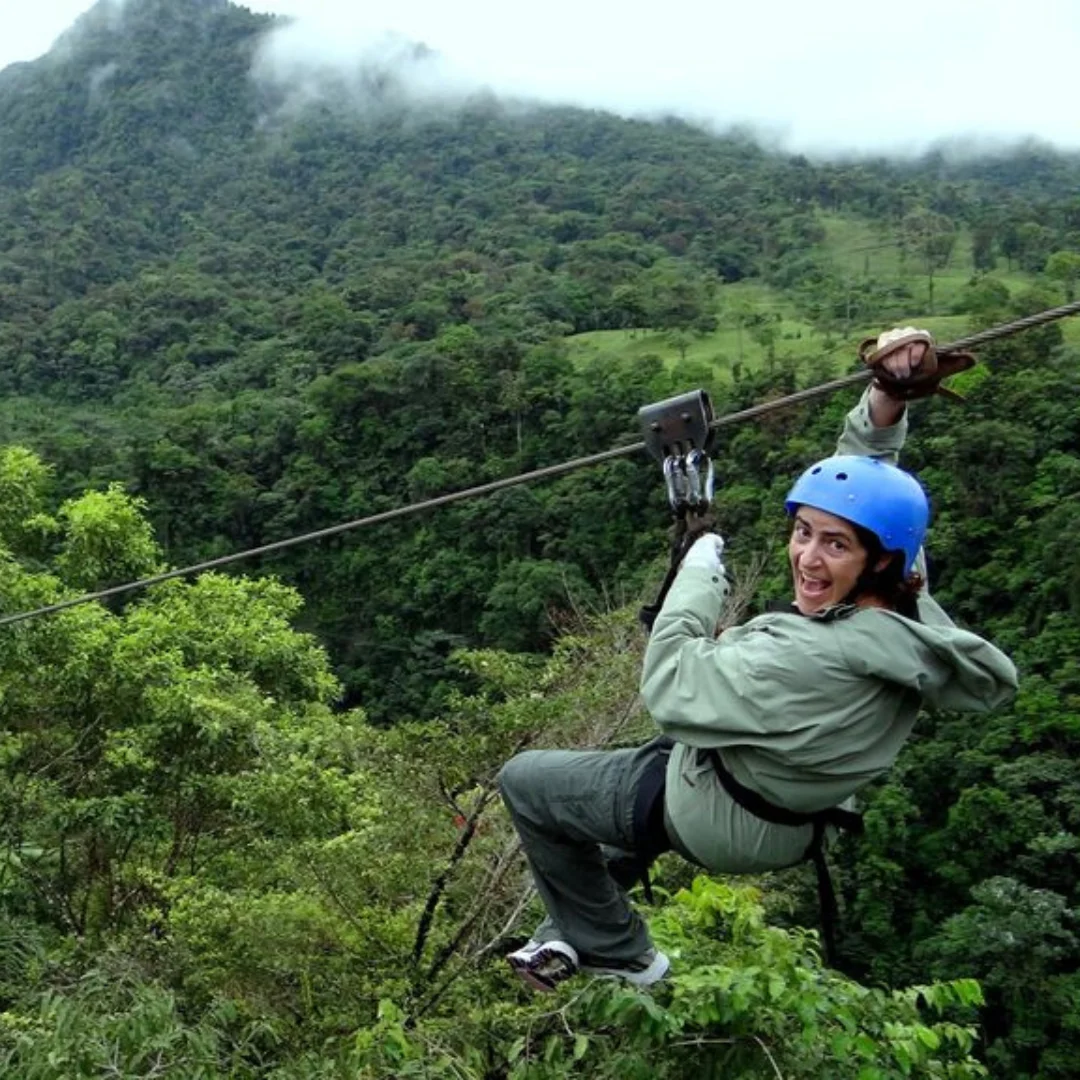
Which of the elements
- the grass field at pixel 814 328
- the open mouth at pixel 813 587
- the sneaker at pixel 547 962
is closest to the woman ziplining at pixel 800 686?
the open mouth at pixel 813 587

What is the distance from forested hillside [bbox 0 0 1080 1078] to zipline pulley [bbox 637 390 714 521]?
43.4 inches

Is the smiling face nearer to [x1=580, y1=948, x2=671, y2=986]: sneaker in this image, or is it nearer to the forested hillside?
[x1=580, y1=948, x2=671, y2=986]: sneaker

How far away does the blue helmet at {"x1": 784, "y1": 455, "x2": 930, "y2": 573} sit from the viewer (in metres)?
1.52

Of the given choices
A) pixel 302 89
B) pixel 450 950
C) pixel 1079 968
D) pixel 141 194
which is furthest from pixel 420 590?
pixel 302 89

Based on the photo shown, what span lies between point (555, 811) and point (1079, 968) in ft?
51.3

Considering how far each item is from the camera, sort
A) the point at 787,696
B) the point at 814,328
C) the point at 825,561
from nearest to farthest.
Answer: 1. the point at 787,696
2. the point at 825,561
3. the point at 814,328

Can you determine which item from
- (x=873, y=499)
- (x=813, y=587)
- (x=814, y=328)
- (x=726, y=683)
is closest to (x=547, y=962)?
(x=726, y=683)

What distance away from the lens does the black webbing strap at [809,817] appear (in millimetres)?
1534

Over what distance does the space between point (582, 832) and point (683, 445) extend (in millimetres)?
632

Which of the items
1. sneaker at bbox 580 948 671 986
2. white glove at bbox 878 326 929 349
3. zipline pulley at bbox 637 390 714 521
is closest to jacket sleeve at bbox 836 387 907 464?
white glove at bbox 878 326 929 349

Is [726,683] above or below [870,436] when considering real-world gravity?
below

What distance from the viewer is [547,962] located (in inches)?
73.4

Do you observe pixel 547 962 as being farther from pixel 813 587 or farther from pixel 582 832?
pixel 813 587

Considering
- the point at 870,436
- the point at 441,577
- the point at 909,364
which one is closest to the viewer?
the point at 909,364
